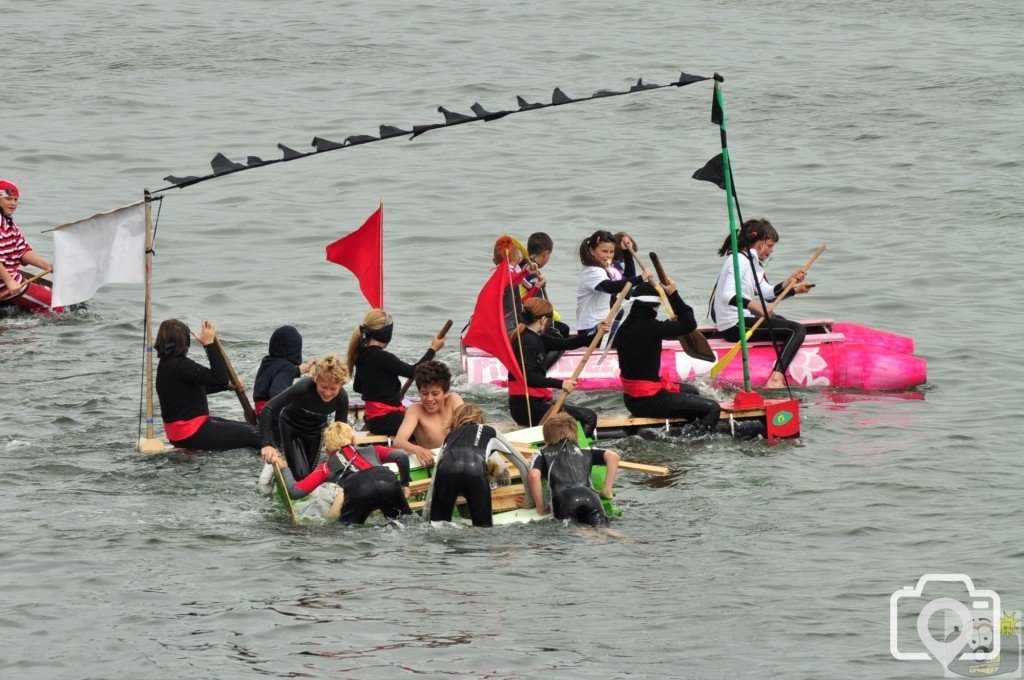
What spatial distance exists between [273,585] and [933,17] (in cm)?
2804

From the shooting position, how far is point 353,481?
11039 mm

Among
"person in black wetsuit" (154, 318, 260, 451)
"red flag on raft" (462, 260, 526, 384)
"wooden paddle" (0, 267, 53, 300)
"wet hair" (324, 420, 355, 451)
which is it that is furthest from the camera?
"wooden paddle" (0, 267, 53, 300)

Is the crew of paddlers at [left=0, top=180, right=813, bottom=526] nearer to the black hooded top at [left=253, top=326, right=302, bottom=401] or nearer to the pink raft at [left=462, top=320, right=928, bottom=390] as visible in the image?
the black hooded top at [left=253, top=326, right=302, bottom=401]

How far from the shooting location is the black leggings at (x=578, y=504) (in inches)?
440

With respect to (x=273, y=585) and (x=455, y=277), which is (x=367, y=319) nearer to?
(x=273, y=585)

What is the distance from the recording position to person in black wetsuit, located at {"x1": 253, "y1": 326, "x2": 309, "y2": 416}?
13.1 m

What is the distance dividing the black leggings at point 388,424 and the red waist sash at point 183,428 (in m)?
1.52

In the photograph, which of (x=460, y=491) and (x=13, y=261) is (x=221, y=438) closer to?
(x=460, y=491)

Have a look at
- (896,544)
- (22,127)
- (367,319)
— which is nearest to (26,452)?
(367,319)

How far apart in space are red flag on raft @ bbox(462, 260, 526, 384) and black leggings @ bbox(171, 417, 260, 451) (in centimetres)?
211

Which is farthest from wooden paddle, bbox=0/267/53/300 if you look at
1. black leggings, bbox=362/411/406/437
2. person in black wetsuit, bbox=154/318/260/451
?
black leggings, bbox=362/411/406/437

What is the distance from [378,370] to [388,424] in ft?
1.61

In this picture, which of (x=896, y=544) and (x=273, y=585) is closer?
(x=273, y=585)

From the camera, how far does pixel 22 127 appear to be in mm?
28000
